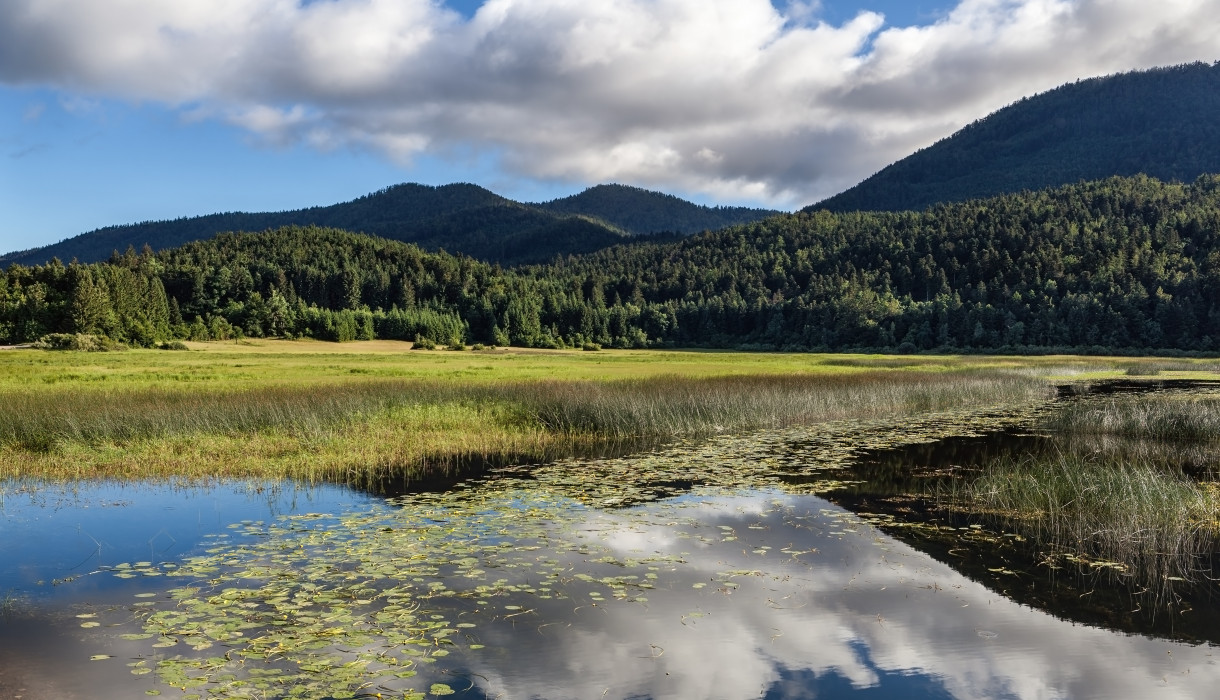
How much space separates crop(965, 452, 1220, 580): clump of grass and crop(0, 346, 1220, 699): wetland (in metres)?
0.07

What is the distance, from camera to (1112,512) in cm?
1357

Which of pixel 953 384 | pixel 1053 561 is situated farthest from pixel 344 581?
pixel 953 384

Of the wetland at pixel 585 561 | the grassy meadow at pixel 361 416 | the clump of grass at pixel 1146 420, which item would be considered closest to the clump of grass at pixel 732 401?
the grassy meadow at pixel 361 416

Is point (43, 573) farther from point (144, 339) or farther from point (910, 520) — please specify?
point (144, 339)

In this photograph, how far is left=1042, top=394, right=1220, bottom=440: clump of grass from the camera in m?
24.1

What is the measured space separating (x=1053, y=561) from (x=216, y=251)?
16957 centimetres

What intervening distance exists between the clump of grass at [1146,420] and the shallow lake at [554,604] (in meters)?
13.7

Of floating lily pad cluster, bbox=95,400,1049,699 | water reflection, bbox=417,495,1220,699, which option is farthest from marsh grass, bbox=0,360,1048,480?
water reflection, bbox=417,495,1220,699

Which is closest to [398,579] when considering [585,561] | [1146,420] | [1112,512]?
[585,561]

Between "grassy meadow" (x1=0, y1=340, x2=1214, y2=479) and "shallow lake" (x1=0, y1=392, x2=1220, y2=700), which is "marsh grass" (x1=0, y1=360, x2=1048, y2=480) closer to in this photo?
"grassy meadow" (x1=0, y1=340, x2=1214, y2=479)

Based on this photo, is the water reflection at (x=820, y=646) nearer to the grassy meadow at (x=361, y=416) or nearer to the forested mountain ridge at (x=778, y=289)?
the grassy meadow at (x=361, y=416)

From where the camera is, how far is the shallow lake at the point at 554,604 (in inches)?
306

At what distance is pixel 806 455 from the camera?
71.6ft

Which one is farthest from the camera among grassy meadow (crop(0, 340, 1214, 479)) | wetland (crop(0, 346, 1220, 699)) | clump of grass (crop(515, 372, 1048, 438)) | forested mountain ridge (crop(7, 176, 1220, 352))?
forested mountain ridge (crop(7, 176, 1220, 352))
